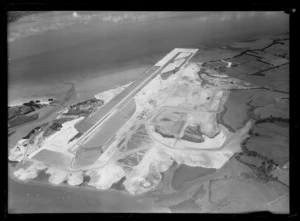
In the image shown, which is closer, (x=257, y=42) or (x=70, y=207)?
(x=70, y=207)

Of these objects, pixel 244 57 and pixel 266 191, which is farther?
pixel 244 57

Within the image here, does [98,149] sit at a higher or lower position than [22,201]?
higher

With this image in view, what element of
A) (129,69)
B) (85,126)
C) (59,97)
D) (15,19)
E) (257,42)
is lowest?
(85,126)

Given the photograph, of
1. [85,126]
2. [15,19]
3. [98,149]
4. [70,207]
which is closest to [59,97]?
[85,126]

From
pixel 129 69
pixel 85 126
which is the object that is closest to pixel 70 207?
pixel 85 126
